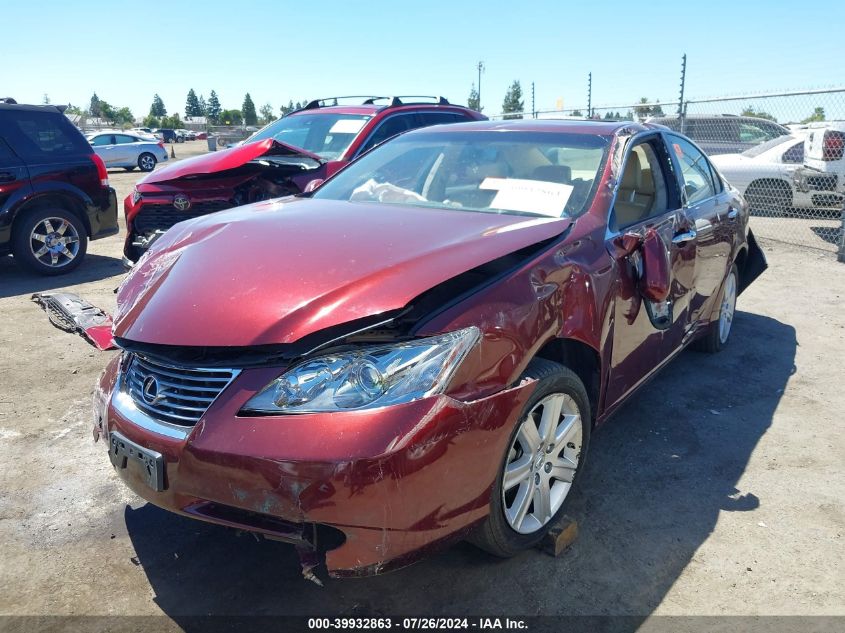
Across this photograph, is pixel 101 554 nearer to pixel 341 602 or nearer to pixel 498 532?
pixel 341 602

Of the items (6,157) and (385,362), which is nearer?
(385,362)

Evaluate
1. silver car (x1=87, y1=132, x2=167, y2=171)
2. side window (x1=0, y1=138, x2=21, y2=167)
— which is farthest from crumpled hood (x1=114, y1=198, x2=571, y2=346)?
silver car (x1=87, y1=132, x2=167, y2=171)

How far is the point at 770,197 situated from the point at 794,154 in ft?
2.50

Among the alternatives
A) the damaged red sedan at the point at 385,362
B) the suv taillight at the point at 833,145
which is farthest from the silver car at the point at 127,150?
the damaged red sedan at the point at 385,362

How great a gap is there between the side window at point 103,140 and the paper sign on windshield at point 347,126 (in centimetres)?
2071

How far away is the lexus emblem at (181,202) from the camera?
6.46 m

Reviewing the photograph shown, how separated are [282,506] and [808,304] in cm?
619

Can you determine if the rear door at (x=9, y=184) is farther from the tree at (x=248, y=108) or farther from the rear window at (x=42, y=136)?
the tree at (x=248, y=108)

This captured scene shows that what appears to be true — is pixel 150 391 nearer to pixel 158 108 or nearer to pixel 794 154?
pixel 794 154

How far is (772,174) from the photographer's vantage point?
11141mm

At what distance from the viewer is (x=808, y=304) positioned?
21.5 ft

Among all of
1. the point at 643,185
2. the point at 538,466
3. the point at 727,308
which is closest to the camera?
the point at 538,466

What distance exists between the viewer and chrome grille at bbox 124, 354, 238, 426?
2182 millimetres

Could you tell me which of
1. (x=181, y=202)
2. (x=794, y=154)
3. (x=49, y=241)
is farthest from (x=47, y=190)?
(x=794, y=154)
